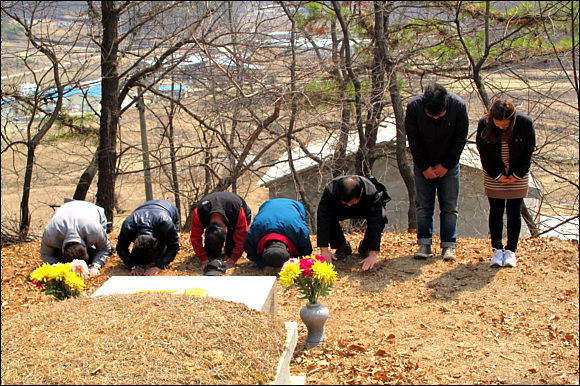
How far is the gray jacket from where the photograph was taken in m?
5.88

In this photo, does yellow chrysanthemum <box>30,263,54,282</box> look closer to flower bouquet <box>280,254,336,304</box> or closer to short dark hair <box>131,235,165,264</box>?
short dark hair <box>131,235,165,264</box>

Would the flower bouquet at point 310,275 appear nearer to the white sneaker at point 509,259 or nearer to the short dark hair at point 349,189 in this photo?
the short dark hair at point 349,189

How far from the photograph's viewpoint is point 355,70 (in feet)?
34.0

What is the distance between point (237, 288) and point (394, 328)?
1.31 metres

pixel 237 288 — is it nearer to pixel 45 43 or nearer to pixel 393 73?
pixel 393 73

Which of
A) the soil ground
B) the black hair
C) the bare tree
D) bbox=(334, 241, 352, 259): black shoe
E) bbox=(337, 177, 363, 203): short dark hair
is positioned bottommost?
the soil ground

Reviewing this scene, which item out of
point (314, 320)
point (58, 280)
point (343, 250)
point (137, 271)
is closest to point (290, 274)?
point (314, 320)

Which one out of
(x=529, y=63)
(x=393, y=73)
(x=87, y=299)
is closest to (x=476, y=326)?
(x=87, y=299)

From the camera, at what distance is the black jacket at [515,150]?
16.9 ft

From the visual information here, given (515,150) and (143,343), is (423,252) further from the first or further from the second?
(143,343)

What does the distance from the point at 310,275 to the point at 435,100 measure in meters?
2.28

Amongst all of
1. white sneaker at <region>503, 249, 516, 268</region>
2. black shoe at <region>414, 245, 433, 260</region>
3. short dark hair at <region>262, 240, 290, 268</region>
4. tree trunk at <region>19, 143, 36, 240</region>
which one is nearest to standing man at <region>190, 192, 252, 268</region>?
short dark hair at <region>262, 240, 290, 268</region>

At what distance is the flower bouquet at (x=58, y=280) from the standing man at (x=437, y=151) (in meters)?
3.40

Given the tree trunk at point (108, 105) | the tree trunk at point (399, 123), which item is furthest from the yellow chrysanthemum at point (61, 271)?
the tree trunk at point (399, 123)
